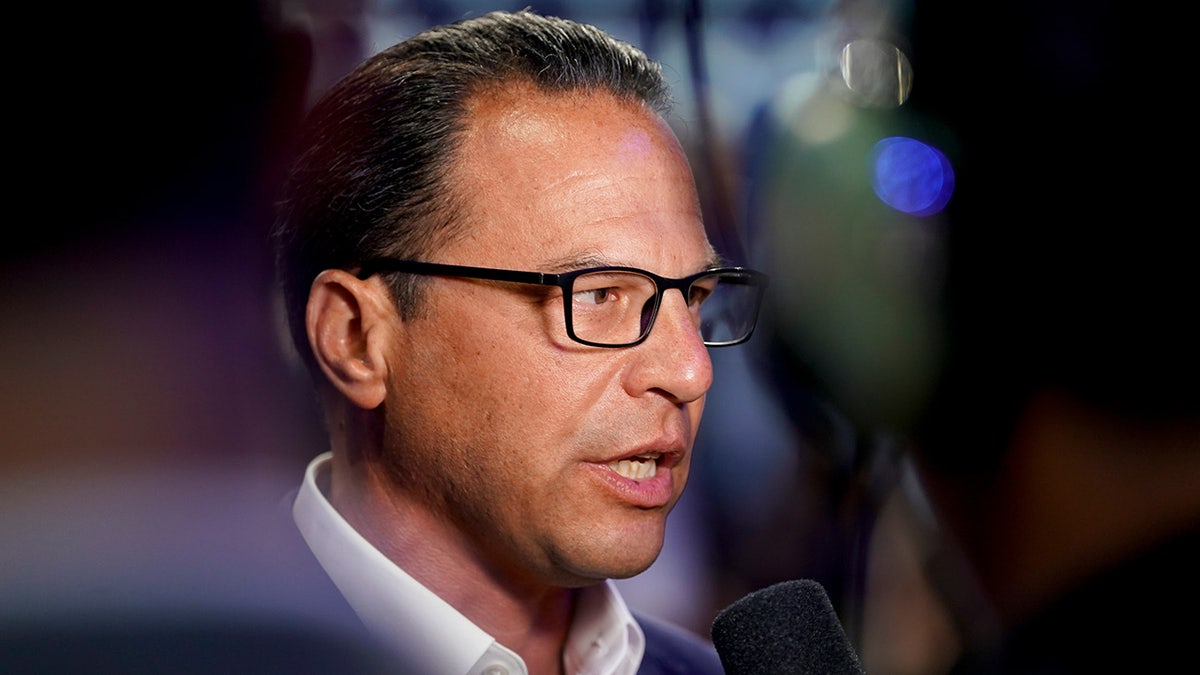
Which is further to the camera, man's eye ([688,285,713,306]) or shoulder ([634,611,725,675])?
shoulder ([634,611,725,675])

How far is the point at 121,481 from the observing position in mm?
1284

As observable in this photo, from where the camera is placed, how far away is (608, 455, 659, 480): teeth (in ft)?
3.72

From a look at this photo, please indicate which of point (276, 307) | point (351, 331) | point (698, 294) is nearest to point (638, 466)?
point (698, 294)

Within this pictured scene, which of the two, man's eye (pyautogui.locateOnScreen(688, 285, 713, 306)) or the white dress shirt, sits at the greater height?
man's eye (pyautogui.locateOnScreen(688, 285, 713, 306))

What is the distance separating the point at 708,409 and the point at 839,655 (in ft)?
2.90

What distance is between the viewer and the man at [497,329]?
111cm

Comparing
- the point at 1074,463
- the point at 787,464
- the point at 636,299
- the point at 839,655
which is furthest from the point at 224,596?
the point at 1074,463

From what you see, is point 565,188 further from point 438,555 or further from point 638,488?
point 438,555

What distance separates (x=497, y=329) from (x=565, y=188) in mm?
185

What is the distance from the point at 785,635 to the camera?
0.94 metres

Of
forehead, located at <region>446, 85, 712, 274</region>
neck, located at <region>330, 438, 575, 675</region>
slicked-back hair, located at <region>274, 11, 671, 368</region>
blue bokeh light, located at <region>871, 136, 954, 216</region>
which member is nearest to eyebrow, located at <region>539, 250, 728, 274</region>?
forehead, located at <region>446, 85, 712, 274</region>

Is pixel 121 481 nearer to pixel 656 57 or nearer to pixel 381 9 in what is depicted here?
pixel 381 9

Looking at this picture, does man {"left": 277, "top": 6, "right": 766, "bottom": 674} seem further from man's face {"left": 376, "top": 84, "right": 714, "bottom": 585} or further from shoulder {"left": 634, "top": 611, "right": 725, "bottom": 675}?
shoulder {"left": 634, "top": 611, "right": 725, "bottom": 675}

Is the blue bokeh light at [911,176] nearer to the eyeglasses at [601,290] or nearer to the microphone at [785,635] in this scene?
the eyeglasses at [601,290]
